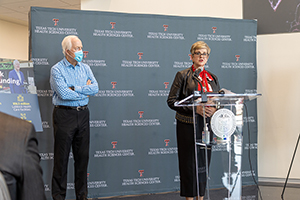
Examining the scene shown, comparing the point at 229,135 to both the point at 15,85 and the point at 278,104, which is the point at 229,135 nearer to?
the point at 15,85

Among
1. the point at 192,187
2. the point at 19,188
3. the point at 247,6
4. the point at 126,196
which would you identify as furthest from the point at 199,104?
the point at 247,6

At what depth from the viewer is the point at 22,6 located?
695 centimetres

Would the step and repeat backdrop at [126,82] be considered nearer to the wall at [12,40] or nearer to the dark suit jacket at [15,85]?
the dark suit jacket at [15,85]

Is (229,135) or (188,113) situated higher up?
(188,113)

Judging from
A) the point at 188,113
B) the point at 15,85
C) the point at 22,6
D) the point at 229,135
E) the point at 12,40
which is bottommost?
the point at 229,135

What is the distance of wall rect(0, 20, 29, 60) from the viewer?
8.57 meters

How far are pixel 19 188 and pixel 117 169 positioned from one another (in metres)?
3.53

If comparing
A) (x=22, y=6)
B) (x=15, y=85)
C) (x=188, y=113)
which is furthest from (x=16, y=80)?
(x=22, y=6)

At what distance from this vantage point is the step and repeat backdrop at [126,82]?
3.79 meters

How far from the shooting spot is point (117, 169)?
3973 millimetres

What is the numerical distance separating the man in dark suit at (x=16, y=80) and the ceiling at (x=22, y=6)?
3297 millimetres

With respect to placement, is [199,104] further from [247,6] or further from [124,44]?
[247,6]

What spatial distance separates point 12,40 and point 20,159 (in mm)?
9328

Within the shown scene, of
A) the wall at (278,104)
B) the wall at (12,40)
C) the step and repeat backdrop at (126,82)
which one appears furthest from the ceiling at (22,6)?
the wall at (278,104)
